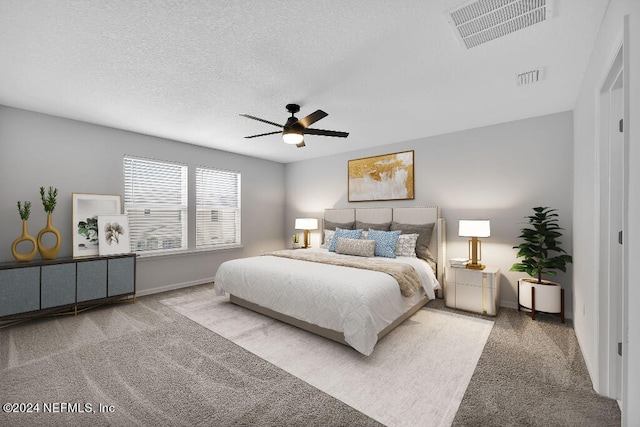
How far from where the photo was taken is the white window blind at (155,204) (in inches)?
167

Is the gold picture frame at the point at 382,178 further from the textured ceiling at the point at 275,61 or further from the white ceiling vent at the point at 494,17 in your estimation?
the white ceiling vent at the point at 494,17

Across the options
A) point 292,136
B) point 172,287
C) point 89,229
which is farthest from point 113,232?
point 292,136

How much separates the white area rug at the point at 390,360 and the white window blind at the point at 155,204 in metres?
1.65

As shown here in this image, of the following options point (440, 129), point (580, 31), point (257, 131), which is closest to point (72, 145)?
point (257, 131)

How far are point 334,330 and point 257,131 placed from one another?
309 cm

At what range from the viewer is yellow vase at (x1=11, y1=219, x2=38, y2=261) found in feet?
10.0

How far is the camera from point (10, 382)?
6.66 feet

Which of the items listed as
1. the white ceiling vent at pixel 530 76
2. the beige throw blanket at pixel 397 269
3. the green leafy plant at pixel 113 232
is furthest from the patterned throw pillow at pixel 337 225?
the green leafy plant at pixel 113 232

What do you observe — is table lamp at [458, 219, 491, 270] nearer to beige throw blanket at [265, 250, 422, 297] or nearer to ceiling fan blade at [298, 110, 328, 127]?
beige throw blanket at [265, 250, 422, 297]

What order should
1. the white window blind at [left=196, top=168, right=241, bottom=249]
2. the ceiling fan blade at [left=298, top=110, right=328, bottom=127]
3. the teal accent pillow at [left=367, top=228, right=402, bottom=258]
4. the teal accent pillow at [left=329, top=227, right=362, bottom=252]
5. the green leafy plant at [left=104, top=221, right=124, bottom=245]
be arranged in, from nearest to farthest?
the ceiling fan blade at [left=298, top=110, right=328, bottom=127] < the green leafy plant at [left=104, top=221, right=124, bottom=245] < the teal accent pillow at [left=367, top=228, right=402, bottom=258] < the teal accent pillow at [left=329, top=227, right=362, bottom=252] < the white window blind at [left=196, top=168, right=241, bottom=249]

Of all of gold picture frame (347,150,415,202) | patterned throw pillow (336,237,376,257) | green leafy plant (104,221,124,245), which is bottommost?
patterned throw pillow (336,237,376,257)

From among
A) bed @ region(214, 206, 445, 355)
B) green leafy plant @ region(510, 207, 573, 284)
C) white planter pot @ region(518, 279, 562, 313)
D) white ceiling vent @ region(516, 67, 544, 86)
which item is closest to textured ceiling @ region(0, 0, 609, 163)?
white ceiling vent @ region(516, 67, 544, 86)

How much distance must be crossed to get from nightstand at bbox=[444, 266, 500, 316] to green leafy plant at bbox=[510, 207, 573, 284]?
1.03ft

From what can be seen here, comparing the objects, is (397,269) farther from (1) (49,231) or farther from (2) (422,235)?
(1) (49,231)
